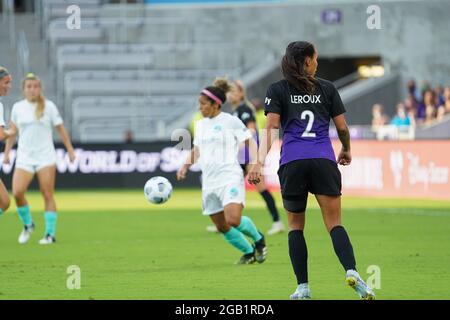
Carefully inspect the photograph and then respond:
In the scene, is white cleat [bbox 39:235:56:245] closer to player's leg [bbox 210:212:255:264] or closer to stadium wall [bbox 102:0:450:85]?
player's leg [bbox 210:212:255:264]

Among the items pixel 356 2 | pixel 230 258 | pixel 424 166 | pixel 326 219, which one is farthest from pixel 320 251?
pixel 356 2

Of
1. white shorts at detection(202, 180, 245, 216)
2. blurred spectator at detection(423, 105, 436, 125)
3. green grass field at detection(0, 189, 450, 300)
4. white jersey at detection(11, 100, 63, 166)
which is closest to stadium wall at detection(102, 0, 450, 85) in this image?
blurred spectator at detection(423, 105, 436, 125)

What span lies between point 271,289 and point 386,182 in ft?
56.0

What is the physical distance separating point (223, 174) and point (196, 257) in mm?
1466

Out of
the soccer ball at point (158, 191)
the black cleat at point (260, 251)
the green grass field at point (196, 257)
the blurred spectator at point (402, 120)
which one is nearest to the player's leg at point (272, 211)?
the green grass field at point (196, 257)

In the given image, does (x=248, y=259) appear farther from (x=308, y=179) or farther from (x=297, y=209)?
(x=308, y=179)

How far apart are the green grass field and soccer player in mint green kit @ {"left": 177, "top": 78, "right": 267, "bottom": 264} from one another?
1.10 feet

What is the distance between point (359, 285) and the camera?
408 inches

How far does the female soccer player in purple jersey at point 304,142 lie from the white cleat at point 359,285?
13.7 inches

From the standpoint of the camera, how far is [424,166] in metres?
27.1

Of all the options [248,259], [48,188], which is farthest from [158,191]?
[48,188]

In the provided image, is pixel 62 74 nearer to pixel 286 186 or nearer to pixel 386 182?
pixel 386 182
